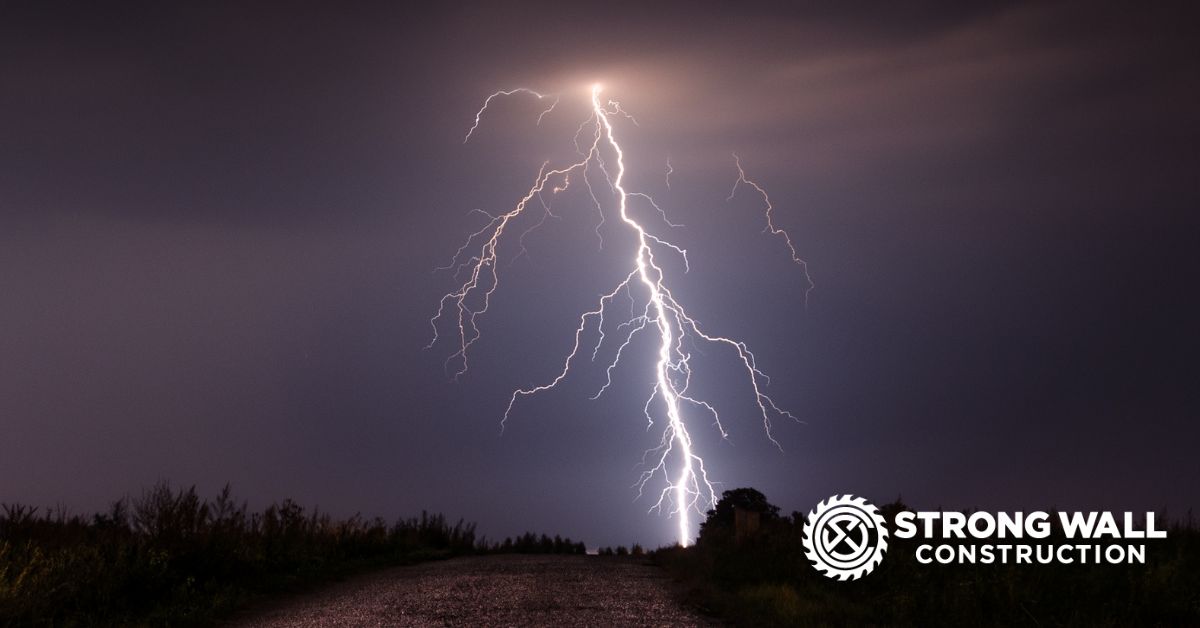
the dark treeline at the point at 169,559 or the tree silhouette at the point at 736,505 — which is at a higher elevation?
the tree silhouette at the point at 736,505

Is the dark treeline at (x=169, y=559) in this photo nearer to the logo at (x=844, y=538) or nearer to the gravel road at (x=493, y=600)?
the gravel road at (x=493, y=600)

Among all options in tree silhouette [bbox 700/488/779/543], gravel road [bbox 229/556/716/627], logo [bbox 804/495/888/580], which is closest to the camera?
gravel road [bbox 229/556/716/627]

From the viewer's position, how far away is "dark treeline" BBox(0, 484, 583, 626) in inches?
439

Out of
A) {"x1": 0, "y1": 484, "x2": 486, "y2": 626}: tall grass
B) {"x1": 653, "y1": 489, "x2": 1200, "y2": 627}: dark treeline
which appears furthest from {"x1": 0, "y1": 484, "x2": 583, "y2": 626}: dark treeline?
{"x1": 653, "y1": 489, "x2": 1200, "y2": 627}: dark treeline

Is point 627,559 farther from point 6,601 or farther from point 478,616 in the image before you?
point 6,601

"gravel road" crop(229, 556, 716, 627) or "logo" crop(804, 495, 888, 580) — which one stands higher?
"logo" crop(804, 495, 888, 580)

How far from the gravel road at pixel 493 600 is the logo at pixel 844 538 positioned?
76.3 inches

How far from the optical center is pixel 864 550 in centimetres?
1371

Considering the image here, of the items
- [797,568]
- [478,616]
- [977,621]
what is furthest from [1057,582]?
[478,616]

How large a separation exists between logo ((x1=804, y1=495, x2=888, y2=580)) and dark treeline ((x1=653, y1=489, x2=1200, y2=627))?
6.7 inches

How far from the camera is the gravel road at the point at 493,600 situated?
10.7m

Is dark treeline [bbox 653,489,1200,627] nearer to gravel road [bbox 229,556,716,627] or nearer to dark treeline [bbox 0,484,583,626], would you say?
gravel road [bbox 229,556,716,627]

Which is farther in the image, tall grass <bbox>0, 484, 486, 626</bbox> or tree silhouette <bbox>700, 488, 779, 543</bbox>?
tree silhouette <bbox>700, 488, 779, 543</bbox>

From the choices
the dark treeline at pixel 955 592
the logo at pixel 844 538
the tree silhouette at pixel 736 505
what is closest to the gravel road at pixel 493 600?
the dark treeline at pixel 955 592
